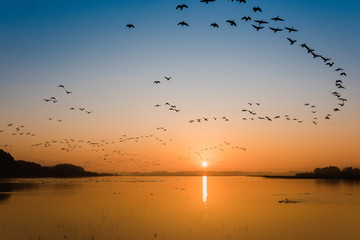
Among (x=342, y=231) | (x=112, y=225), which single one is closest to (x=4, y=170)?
(x=112, y=225)

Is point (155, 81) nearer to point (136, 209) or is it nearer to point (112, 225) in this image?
point (112, 225)

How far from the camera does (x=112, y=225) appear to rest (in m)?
38.8

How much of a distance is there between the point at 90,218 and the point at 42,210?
9537mm

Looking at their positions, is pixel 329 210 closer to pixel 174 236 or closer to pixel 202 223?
pixel 202 223

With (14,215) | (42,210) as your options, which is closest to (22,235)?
(14,215)

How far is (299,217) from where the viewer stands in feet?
153

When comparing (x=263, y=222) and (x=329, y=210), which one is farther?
(x=329, y=210)

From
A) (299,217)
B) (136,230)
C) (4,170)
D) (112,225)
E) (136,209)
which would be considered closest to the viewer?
(136,230)

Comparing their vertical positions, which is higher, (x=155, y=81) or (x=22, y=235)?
(x=155, y=81)

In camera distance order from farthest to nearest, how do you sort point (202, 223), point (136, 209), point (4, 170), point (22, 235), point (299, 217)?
point (4, 170) → point (136, 209) → point (299, 217) → point (202, 223) → point (22, 235)

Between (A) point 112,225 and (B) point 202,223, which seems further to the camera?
(B) point 202,223

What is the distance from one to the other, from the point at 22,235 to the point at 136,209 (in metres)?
22.0

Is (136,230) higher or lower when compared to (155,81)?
lower

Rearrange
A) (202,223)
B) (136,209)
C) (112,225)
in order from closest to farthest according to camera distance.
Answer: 1. (112,225)
2. (202,223)
3. (136,209)
